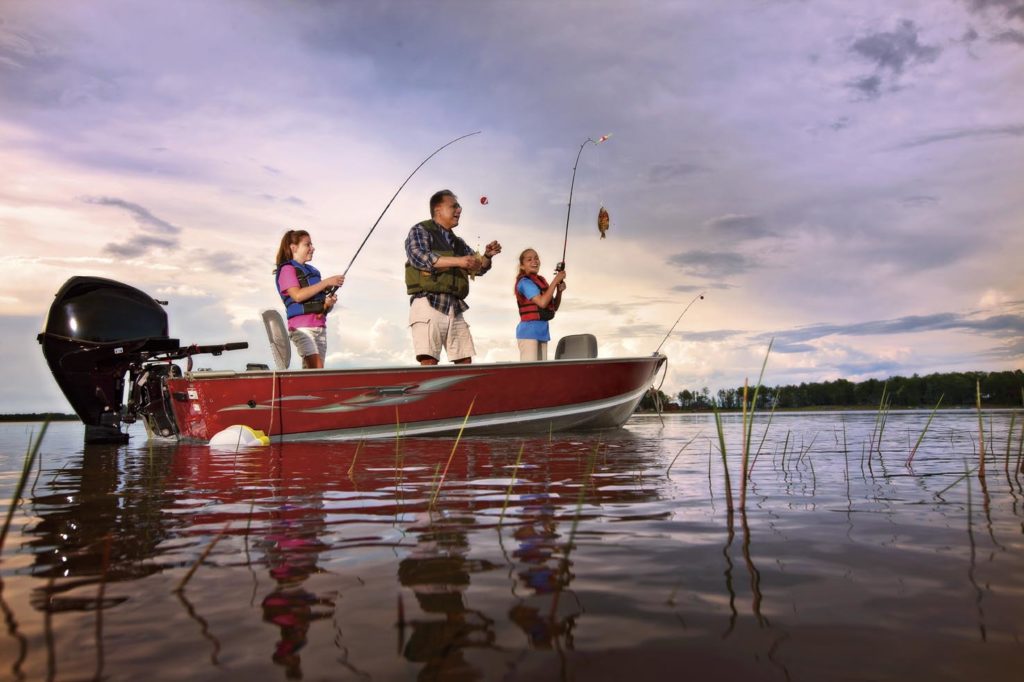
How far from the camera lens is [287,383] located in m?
7.61

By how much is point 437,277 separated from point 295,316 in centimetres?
159

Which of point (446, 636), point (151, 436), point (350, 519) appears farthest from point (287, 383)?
point (446, 636)

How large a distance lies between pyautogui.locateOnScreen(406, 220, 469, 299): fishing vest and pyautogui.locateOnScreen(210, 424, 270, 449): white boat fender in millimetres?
2305

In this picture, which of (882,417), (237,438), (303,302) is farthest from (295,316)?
(882,417)

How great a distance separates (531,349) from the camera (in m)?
8.22

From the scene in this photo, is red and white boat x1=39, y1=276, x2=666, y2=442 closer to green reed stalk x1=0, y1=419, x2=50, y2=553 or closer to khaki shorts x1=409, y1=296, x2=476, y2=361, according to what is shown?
khaki shorts x1=409, y1=296, x2=476, y2=361

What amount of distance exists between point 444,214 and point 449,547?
5987mm

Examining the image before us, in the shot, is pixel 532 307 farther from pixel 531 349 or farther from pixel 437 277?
pixel 437 277

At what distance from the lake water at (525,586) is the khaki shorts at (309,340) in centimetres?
469

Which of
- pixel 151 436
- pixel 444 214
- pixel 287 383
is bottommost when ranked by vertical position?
pixel 151 436

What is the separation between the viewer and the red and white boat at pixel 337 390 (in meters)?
7.64

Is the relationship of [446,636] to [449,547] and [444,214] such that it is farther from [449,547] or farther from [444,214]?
Answer: [444,214]

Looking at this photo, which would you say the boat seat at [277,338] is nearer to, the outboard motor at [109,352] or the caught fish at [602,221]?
the outboard motor at [109,352]

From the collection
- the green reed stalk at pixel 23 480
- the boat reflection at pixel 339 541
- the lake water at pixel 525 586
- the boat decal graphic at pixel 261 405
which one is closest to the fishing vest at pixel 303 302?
the boat decal graphic at pixel 261 405
